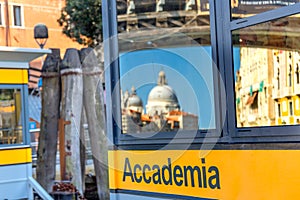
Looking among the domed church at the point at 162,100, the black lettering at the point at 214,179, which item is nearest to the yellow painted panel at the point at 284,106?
the black lettering at the point at 214,179

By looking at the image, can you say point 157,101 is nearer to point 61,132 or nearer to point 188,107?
point 188,107

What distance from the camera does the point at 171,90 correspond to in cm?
521

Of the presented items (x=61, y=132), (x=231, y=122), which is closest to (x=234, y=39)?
(x=231, y=122)

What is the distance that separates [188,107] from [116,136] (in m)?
2.08

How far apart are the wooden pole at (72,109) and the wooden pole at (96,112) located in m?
0.14

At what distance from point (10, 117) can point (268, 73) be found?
510 cm

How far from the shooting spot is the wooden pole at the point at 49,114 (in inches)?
300

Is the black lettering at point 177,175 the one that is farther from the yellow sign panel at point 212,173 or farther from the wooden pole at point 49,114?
the wooden pole at point 49,114

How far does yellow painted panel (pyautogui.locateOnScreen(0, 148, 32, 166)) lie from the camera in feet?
22.0

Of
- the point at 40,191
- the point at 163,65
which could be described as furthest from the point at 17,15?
the point at 163,65

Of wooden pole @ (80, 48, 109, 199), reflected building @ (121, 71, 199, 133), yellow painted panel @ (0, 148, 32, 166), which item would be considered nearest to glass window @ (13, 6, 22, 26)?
wooden pole @ (80, 48, 109, 199)

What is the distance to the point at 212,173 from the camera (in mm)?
2209

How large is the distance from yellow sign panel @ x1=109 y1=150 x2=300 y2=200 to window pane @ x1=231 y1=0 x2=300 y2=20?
0.61 meters

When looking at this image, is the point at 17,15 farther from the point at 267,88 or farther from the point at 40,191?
the point at 267,88
